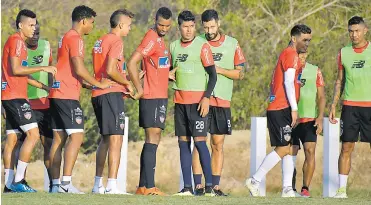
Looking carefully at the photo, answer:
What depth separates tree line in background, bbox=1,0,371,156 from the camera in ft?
83.4

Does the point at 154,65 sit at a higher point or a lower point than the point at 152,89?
higher

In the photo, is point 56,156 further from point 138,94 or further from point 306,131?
point 306,131

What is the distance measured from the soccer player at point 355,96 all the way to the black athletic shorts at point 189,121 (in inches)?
75.4

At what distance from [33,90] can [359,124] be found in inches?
164

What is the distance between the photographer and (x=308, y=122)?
15992 mm

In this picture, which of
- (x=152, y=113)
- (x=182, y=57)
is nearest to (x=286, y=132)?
(x=182, y=57)

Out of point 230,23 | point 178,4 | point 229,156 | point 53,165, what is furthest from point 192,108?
point 178,4

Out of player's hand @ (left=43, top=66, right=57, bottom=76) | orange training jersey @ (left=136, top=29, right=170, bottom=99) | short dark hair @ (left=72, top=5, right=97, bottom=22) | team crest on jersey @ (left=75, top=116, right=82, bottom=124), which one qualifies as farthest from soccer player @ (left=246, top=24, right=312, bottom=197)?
player's hand @ (left=43, top=66, right=57, bottom=76)

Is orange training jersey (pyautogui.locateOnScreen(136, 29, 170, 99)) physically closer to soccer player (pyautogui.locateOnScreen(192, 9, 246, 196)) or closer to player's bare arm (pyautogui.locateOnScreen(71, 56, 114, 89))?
player's bare arm (pyautogui.locateOnScreen(71, 56, 114, 89))

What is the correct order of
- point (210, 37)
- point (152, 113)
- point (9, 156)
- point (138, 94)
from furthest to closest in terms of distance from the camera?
point (210, 37)
point (9, 156)
point (152, 113)
point (138, 94)

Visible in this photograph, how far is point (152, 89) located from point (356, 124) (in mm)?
2716

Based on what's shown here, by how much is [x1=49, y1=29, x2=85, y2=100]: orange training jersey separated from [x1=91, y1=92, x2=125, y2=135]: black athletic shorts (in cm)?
32

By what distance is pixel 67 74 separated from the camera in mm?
13922

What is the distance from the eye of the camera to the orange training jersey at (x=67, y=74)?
13.9 meters
